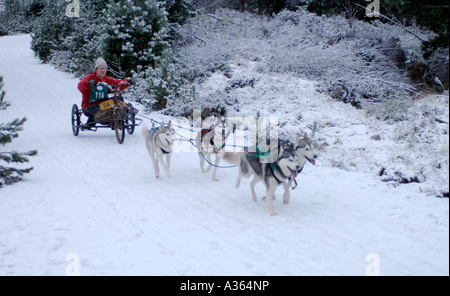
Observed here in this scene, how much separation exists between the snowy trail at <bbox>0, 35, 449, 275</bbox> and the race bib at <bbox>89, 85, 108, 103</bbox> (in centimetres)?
237

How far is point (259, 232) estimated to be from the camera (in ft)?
14.8

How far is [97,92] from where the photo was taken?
9367 mm

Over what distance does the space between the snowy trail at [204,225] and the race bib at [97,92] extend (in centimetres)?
237

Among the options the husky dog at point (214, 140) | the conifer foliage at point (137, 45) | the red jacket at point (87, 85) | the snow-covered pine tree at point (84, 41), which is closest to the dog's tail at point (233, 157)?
the husky dog at point (214, 140)

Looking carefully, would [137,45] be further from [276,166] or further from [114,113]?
[276,166]

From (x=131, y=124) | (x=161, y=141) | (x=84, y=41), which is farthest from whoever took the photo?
(x=84, y=41)

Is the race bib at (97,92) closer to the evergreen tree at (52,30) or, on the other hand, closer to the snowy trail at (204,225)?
the snowy trail at (204,225)

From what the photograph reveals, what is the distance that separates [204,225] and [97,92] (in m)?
5.94

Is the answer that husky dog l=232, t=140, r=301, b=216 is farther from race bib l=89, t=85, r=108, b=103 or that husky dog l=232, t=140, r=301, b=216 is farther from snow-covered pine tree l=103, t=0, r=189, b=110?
snow-covered pine tree l=103, t=0, r=189, b=110

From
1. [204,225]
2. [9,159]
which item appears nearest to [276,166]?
[204,225]

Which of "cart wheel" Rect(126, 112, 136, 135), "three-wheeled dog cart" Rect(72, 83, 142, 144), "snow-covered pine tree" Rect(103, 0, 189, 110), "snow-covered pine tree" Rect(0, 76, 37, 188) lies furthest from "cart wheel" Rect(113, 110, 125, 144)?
"snow-covered pine tree" Rect(103, 0, 189, 110)
